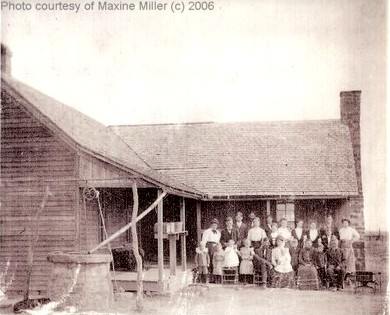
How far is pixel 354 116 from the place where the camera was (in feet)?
57.4

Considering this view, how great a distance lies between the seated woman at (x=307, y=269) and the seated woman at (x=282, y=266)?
0.22 m

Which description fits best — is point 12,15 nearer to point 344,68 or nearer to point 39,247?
point 39,247

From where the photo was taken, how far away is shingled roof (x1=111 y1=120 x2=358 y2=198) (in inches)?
626

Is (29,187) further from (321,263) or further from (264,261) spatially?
(321,263)

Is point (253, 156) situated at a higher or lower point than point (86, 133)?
lower

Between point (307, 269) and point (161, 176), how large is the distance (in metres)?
3.89

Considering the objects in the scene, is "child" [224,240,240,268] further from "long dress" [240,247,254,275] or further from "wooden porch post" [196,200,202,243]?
"wooden porch post" [196,200,202,243]

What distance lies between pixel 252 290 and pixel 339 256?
2124 mm

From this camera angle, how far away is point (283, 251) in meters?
12.5

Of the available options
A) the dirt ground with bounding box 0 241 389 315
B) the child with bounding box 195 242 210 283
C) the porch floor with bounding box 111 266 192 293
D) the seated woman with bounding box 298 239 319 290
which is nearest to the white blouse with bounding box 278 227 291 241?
the seated woman with bounding box 298 239 319 290

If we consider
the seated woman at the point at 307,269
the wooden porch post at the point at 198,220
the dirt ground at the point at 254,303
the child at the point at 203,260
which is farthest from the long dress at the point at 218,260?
the wooden porch post at the point at 198,220

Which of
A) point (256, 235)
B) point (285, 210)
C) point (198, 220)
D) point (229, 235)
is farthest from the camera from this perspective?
point (285, 210)

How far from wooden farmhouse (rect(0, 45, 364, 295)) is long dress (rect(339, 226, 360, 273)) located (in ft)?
8.11

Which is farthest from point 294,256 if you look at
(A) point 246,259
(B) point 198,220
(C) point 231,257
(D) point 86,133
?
(D) point 86,133
